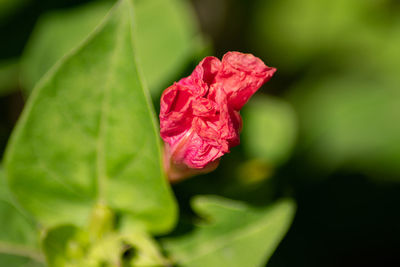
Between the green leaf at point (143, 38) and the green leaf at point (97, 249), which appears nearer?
the green leaf at point (97, 249)

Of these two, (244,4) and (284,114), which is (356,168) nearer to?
(284,114)

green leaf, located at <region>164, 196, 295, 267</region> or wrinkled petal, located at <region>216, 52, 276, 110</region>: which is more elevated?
wrinkled petal, located at <region>216, 52, 276, 110</region>

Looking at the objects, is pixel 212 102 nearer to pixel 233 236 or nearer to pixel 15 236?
pixel 233 236

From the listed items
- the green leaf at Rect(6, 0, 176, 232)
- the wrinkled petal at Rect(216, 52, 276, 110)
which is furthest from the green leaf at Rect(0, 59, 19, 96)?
the wrinkled petal at Rect(216, 52, 276, 110)

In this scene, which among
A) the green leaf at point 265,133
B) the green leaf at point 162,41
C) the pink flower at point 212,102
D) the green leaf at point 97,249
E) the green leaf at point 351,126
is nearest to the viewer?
the pink flower at point 212,102

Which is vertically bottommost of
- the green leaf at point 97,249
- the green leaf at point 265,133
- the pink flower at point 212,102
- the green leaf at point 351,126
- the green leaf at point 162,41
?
the green leaf at point 351,126

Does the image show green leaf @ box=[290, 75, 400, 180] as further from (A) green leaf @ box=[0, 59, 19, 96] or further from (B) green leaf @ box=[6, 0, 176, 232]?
(A) green leaf @ box=[0, 59, 19, 96]

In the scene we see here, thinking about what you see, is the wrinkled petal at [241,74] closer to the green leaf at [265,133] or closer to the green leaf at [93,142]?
the green leaf at [93,142]

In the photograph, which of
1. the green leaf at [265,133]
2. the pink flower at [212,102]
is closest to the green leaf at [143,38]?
the green leaf at [265,133]
